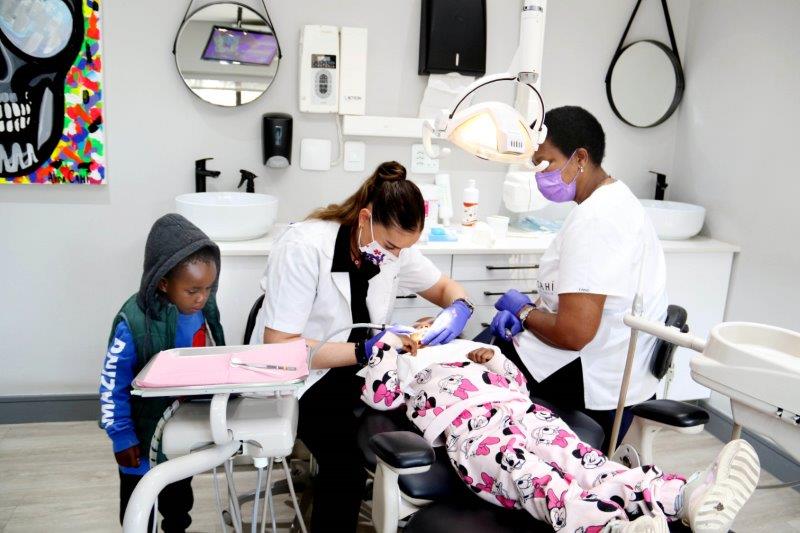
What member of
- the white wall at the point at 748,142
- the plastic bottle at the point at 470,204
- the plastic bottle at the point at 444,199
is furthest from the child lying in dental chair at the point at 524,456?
the white wall at the point at 748,142

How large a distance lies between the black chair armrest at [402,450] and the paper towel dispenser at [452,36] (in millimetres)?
1947

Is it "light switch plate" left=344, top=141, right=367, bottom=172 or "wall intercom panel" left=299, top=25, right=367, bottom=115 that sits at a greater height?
"wall intercom panel" left=299, top=25, right=367, bottom=115

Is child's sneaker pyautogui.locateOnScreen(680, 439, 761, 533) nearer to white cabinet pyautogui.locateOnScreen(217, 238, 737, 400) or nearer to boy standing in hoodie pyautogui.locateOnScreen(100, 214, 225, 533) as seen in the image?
boy standing in hoodie pyautogui.locateOnScreen(100, 214, 225, 533)

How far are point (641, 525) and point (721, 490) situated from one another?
0.16 m

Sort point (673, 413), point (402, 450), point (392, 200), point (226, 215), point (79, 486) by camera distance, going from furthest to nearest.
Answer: point (226, 215), point (79, 486), point (392, 200), point (673, 413), point (402, 450)

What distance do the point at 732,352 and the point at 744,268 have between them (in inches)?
79.3

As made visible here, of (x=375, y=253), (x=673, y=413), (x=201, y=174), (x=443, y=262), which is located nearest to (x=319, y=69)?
(x=201, y=174)

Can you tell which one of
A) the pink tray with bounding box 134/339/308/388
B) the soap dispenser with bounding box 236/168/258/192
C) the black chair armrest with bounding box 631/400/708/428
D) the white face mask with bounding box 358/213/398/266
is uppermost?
the soap dispenser with bounding box 236/168/258/192

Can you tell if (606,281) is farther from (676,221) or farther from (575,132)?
(676,221)

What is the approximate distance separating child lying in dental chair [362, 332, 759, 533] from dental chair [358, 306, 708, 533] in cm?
3

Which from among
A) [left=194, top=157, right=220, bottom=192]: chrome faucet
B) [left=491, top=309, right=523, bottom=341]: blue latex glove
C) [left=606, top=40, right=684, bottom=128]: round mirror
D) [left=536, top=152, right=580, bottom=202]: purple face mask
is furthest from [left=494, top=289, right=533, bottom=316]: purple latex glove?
[left=606, top=40, right=684, bottom=128]: round mirror

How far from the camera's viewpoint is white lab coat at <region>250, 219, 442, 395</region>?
68.3 inches

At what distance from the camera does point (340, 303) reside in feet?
6.07

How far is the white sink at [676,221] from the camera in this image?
2.88m
